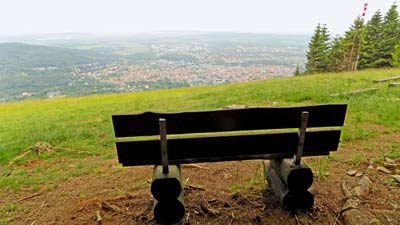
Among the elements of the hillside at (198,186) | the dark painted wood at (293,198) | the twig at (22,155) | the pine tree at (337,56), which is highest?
the dark painted wood at (293,198)

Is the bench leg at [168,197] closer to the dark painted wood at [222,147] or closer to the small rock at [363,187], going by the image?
the dark painted wood at [222,147]

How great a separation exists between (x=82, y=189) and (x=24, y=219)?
0.90 m

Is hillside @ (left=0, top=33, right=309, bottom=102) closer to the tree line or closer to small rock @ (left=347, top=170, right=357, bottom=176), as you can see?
the tree line

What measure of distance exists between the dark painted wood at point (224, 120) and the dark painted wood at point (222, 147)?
0.14 m

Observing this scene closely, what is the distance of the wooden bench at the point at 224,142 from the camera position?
2562mm

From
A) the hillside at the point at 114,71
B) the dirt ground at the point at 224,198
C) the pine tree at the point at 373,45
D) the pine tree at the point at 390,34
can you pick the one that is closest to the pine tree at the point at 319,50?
the pine tree at the point at 373,45

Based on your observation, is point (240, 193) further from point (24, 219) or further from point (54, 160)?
point (54, 160)

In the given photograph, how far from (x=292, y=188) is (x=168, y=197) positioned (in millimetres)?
1267

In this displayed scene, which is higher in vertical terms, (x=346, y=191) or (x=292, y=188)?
(x=292, y=188)

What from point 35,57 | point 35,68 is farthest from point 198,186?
point 35,57

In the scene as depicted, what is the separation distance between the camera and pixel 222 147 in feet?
9.13

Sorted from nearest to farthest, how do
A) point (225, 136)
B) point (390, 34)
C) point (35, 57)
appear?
1. point (225, 136)
2. point (390, 34)
3. point (35, 57)

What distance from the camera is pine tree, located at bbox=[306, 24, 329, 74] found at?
45.0 meters

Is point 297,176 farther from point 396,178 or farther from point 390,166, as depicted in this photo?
point 390,166
